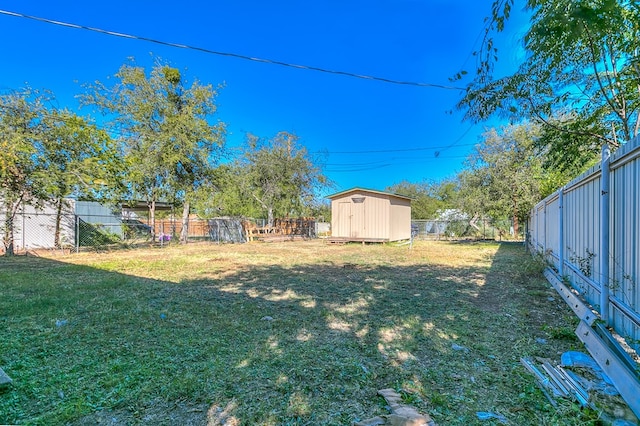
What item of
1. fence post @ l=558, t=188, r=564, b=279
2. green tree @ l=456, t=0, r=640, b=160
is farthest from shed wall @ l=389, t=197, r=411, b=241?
fence post @ l=558, t=188, r=564, b=279

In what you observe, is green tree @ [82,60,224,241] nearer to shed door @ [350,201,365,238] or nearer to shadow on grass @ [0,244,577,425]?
shed door @ [350,201,365,238]

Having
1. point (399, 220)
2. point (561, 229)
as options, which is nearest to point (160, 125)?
point (399, 220)

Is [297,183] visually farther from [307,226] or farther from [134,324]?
[134,324]

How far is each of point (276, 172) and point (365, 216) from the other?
6402 mm

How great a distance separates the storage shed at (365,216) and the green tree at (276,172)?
3593 millimetres

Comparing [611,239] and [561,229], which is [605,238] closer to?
[611,239]

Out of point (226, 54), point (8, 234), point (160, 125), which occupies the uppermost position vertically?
point (160, 125)

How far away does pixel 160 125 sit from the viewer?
1362 centimetres

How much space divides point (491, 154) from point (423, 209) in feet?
64.2

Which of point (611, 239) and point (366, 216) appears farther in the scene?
point (366, 216)

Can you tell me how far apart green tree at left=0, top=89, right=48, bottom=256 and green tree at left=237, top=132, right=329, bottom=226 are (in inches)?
366

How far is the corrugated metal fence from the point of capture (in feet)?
7.07

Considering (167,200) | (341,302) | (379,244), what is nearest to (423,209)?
(379,244)

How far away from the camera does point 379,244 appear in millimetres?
15078
